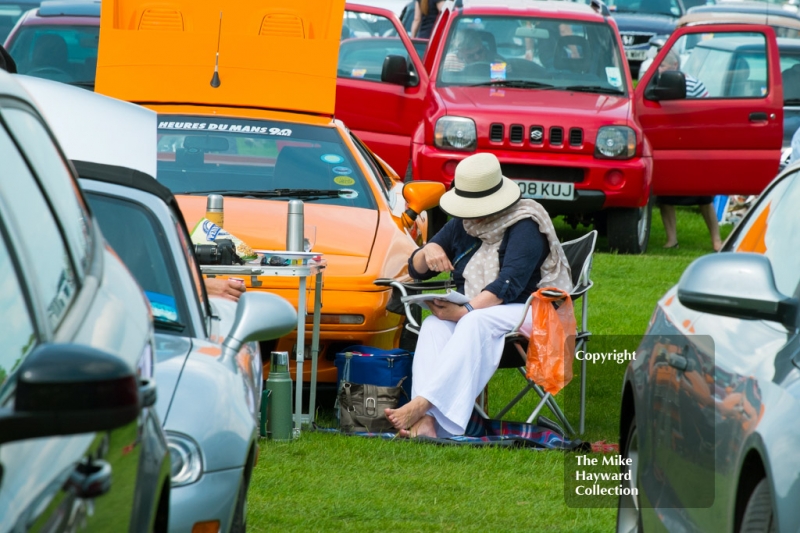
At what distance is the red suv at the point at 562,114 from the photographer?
1258 cm

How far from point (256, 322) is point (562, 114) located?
876 centimetres

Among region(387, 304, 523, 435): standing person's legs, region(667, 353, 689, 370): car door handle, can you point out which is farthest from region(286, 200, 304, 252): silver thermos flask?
region(667, 353, 689, 370): car door handle

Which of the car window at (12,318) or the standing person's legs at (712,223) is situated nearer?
the car window at (12,318)

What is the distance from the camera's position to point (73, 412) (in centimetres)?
193

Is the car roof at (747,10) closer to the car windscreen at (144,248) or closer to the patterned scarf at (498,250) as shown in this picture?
the patterned scarf at (498,250)

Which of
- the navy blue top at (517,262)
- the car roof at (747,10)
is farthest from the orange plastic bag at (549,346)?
the car roof at (747,10)

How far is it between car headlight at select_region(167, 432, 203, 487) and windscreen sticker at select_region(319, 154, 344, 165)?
5177 millimetres

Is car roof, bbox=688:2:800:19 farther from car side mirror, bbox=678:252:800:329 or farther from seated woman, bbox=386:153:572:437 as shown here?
car side mirror, bbox=678:252:800:329

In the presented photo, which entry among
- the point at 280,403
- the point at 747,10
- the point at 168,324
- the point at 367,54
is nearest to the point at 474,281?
the point at 280,403

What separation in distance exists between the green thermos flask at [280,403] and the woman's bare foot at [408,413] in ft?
1.61

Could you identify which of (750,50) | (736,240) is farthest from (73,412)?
(750,50)

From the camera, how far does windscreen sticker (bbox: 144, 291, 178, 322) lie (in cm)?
423

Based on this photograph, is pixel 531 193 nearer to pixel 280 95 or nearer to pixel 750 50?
pixel 750 50

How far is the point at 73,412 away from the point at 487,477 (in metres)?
4.68
